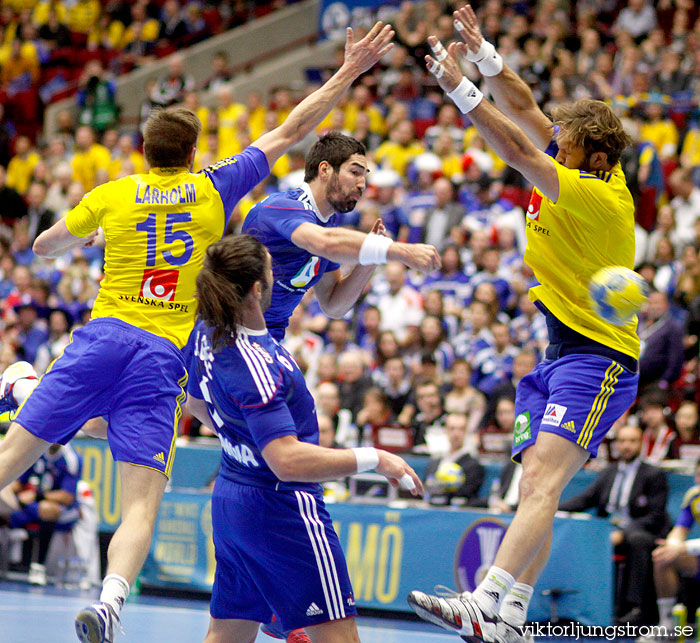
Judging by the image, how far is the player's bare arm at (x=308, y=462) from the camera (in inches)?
184

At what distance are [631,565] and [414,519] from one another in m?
2.02

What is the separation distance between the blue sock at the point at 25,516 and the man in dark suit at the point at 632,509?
569 centimetres

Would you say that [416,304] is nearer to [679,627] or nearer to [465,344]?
[465,344]

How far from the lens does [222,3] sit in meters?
26.5

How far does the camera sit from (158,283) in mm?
6367

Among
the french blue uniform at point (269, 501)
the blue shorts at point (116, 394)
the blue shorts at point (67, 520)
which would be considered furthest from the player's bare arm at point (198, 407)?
the blue shorts at point (67, 520)

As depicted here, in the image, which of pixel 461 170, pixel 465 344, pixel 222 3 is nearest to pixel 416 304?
pixel 465 344

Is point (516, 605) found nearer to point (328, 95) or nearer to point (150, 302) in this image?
point (150, 302)

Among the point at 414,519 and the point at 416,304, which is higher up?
the point at 416,304

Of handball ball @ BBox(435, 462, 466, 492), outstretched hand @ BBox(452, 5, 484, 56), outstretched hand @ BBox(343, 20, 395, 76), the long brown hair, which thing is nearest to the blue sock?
handball ball @ BBox(435, 462, 466, 492)

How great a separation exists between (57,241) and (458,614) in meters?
3.09

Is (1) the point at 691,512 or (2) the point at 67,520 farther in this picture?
(2) the point at 67,520

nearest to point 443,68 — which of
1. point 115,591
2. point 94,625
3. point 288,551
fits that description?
point 288,551

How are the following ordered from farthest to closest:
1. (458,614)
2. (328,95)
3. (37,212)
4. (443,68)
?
(37,212), (328,95), (443,68), (458,614)
